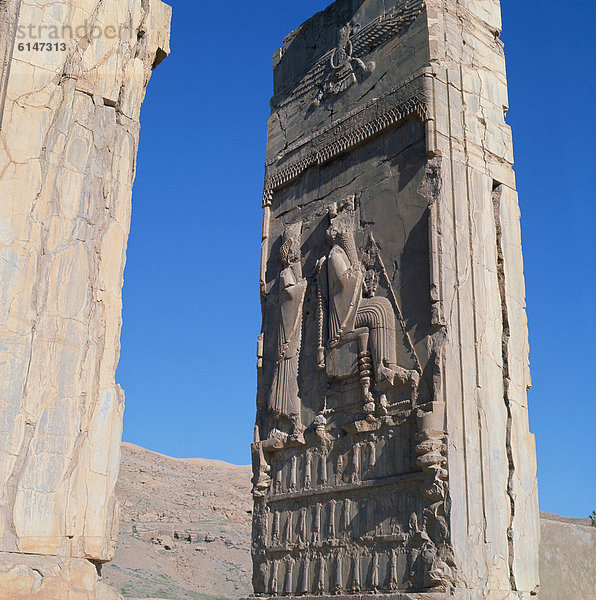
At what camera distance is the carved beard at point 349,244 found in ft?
27.9

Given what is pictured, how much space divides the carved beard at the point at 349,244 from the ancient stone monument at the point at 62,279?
16.6ft

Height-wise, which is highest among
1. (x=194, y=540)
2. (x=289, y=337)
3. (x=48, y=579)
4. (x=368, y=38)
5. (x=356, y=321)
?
(x=368, y=38)

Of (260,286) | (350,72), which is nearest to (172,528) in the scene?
(260,286)

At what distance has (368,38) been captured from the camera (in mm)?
9227

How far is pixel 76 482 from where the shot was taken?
296 centimetres

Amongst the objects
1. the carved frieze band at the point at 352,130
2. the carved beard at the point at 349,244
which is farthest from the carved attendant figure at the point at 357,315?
the carved frieze band at the point at 352,130

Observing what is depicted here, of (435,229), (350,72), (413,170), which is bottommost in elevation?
(435,229)

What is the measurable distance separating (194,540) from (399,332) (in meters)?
18.6

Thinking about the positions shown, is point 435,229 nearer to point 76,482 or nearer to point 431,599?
point 431,599

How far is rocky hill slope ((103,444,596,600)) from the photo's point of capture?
761cm

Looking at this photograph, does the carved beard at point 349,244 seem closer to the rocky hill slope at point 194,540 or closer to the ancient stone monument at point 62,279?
the rocky hill slope at point 194,540

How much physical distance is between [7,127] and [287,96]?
7.62 m

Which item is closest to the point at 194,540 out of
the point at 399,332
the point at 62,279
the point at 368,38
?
the point at 399,332

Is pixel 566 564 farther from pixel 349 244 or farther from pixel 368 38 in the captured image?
pixel 368 38
